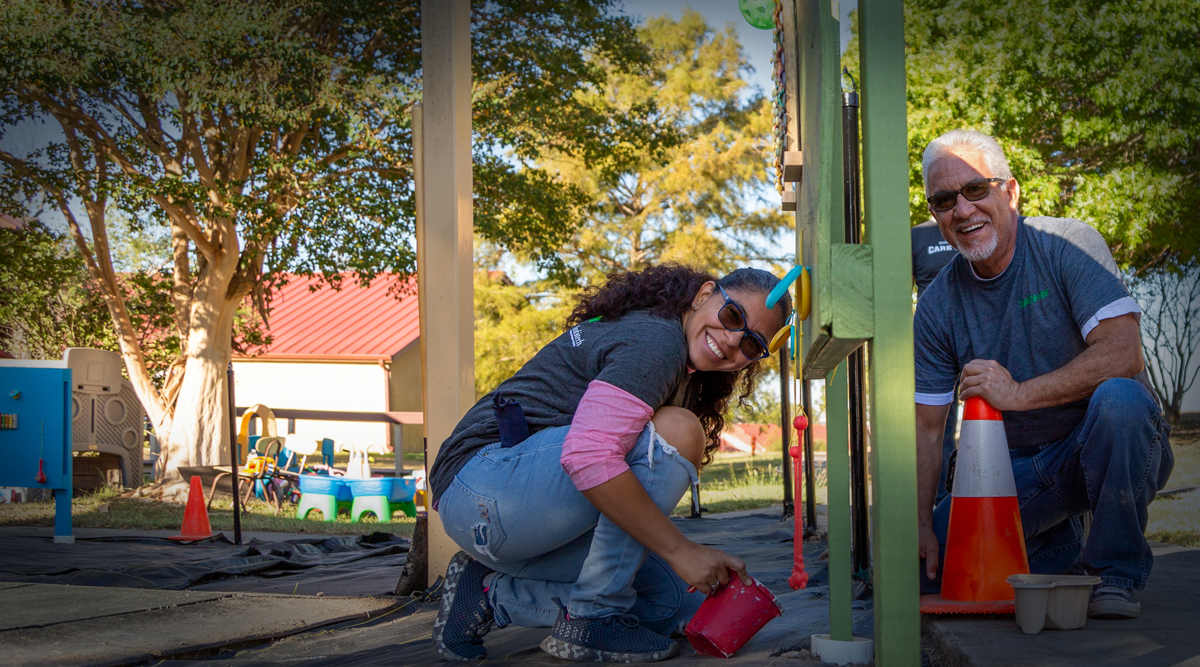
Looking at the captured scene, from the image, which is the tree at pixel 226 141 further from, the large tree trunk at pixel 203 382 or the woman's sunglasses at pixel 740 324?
the woman's sunglasses at pixel 740 324

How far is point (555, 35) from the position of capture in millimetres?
12594

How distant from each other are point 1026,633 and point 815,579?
153 cm

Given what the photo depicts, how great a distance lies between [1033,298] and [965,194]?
12.6 inches

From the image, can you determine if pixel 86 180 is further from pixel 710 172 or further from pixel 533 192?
pixel 710 172

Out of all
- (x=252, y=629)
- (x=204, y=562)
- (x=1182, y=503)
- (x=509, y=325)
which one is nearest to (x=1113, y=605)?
(x=252, y=629)

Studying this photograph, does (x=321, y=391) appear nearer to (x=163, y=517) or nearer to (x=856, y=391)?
(x=163, y=517)

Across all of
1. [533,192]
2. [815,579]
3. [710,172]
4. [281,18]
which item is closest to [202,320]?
[281,18]

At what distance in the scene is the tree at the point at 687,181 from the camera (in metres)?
21.5

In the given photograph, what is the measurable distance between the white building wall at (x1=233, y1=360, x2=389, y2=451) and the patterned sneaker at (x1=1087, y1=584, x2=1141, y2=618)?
70.8ft

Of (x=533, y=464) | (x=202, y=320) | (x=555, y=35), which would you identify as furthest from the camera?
(x=555, y=35)

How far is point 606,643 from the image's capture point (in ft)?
6.18

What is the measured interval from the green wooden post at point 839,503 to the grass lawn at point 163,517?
17.9 feet

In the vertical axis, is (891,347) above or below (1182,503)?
above

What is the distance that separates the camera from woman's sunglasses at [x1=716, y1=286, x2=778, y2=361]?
1.94 meters
